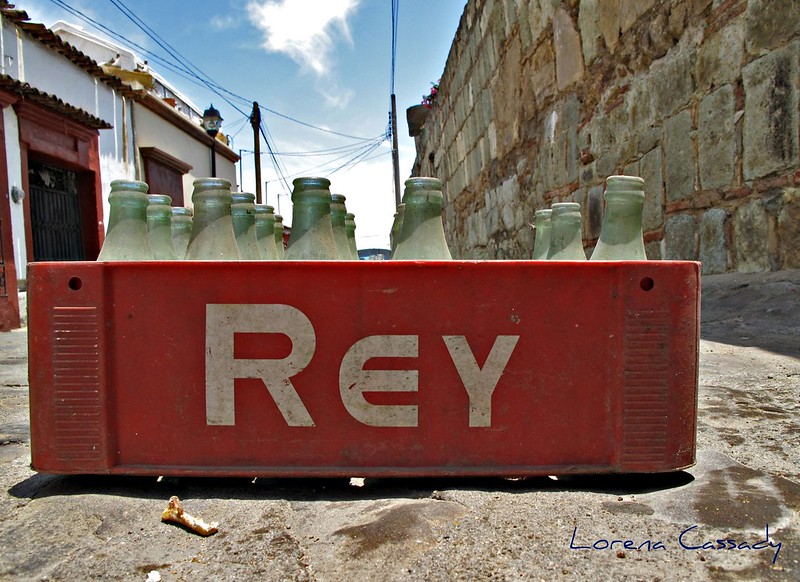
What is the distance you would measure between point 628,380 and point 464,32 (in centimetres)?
671

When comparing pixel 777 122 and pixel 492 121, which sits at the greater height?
pixel 492 121

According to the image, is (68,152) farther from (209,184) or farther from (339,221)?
(209,184)

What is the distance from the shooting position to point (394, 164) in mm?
20781

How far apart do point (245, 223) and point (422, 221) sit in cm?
49

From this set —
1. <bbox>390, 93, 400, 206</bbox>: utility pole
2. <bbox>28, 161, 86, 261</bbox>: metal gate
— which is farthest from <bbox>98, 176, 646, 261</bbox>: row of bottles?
<bbox>390, 93, 400, 206</bbox>: utility pole

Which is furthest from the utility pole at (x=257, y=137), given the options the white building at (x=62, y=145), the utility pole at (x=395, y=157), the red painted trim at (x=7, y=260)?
the red painted trim at (x=7, y=260)

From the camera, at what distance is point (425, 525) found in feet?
3.29

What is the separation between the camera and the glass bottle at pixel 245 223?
60.5 inches

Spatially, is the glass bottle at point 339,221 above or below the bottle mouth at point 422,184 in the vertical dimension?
below

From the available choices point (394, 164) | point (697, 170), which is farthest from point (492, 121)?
point (394, 164)

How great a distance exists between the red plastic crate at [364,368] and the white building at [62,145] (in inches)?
203

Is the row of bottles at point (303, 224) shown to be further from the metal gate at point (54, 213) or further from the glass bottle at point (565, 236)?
the metal gate at point (54, 213)

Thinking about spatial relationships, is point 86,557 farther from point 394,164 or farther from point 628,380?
point 394,164

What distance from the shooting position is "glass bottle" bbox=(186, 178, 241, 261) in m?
1.37
